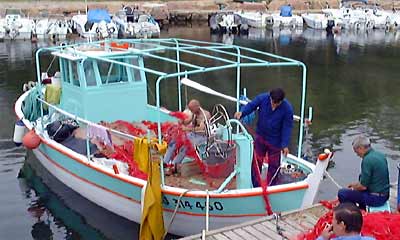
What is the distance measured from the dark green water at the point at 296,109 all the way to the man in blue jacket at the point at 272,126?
306cm

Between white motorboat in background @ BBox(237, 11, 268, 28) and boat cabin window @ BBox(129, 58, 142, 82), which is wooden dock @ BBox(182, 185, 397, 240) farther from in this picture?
white motorboat in background @ BBox(237, 11, 268, 28)

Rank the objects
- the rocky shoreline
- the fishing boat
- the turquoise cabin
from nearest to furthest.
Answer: the fishing boat → the turquoise cabin → the rocky shoreline

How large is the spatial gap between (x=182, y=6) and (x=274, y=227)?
51.7m

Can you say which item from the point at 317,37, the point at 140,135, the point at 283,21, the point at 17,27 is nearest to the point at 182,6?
the point at 283,21

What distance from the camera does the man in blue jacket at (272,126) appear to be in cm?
973

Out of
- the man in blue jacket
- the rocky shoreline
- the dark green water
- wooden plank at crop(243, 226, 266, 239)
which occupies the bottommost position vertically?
the dark green water

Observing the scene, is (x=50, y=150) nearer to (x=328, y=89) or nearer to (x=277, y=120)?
(x=277, y=120)

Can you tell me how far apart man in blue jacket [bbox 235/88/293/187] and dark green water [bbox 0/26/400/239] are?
3057 mm

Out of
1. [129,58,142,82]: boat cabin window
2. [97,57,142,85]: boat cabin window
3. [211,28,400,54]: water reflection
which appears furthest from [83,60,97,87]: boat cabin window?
[211,28,400,54]: water reflection

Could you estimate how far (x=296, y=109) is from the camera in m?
21.0

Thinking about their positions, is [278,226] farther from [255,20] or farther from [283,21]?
[283,21]

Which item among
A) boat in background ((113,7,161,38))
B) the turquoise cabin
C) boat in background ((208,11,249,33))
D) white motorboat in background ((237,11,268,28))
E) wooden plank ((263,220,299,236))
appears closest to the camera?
wooden plank ((263,220,299,236))

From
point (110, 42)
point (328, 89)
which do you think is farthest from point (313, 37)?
point (110, 42)

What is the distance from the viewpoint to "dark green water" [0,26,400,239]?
1174cm
